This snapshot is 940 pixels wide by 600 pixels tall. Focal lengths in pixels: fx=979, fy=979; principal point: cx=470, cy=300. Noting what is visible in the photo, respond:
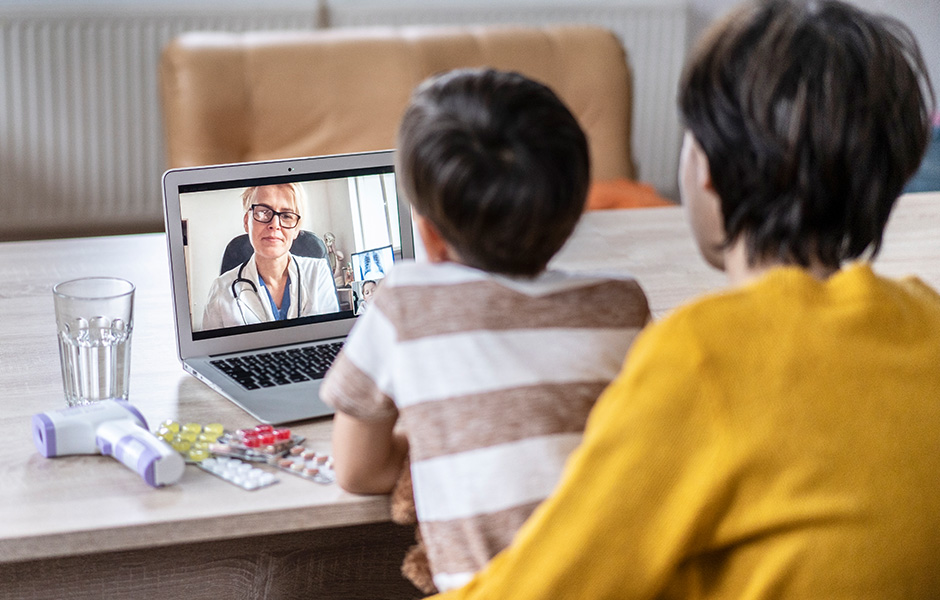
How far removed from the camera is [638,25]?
3621mm

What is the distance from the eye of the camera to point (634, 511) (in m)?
0.67

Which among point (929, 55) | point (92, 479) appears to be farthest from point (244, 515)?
point (929, 55)

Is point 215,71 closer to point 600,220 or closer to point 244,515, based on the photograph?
point 600,220

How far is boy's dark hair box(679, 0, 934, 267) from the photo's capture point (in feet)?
2.46

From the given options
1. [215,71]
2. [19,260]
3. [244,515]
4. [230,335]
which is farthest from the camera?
[215,71]

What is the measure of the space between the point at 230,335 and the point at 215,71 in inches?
65.3

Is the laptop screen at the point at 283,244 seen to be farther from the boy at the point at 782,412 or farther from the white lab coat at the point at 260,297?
the boy at the point at 782,412

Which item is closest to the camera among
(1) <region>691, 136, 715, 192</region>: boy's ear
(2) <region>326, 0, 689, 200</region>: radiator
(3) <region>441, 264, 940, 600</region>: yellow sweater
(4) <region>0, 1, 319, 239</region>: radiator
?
(3) <region>441, 264, 940, 600</region>: yellow sweater

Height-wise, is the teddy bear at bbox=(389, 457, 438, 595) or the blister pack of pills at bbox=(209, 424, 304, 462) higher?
the blister pack of pills at bbox=(209, 424, 304, 462)

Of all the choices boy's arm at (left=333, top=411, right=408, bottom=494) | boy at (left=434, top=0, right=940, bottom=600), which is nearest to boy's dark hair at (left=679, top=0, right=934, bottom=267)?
boy at (left=434, top=0, right=940, bottom=600)

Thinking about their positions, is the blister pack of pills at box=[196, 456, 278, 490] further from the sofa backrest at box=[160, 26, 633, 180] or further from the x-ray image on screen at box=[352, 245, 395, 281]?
the sofa backrest at box=[160, 26, 633, 180]

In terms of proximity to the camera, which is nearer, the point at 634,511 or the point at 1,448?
the point at 634,511

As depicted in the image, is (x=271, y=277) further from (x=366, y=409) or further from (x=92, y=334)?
(x=366, y=409)

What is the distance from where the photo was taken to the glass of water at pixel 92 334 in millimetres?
1069
